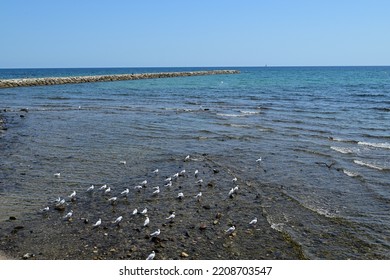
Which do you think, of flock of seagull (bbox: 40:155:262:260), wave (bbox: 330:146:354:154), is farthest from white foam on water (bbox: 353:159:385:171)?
flock of seagull (bbox: 40:155:262:260)

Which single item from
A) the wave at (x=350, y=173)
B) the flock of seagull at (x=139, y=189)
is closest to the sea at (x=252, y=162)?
the wave at (x=350, y=173)

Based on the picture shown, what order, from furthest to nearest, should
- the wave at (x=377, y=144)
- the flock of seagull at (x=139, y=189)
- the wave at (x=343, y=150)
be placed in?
the wave at (x=377, y=144)
the wave at (x=343, y=150)
the flock of seagull at (x=139, y=189)

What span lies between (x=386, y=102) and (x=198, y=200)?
115 ft

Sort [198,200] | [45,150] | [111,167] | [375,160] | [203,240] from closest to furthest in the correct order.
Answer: [203,240] → [198,200] → [111,167] → [375,160] → [45,150]

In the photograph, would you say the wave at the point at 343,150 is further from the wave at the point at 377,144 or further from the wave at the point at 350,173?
the wave at the point at 350,173

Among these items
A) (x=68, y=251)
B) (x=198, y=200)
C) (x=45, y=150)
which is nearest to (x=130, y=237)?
(x=68, y=251)

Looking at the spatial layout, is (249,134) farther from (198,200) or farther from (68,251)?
(68,251)

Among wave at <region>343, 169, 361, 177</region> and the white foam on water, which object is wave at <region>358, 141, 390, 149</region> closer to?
the white foam on water

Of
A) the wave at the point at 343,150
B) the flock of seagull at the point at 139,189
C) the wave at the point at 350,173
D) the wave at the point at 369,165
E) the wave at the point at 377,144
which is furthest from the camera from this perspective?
the wave at the point at 377,144

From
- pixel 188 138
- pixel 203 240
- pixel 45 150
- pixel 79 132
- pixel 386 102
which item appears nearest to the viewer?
pixel 203 240

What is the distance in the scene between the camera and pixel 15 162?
51.6 ft

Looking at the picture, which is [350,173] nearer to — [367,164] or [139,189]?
[367,164]

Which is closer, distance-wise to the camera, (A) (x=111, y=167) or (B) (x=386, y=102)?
(A) (x=111, y=167)

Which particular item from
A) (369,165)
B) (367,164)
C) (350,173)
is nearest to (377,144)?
(367,164)
